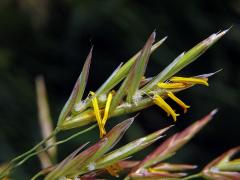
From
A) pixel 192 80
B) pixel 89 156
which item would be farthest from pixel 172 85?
pixel 89 156

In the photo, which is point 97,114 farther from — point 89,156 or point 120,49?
point 120,49

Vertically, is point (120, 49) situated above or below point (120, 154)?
above

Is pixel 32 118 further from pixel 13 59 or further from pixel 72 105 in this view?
pixel 72 105

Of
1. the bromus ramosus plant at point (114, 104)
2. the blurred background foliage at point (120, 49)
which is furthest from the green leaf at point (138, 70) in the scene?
the blurred background foliage at point (120, 49)

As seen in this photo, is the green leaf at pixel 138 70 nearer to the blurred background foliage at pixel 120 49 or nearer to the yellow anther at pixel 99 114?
the yellow anther at pixel 99 114

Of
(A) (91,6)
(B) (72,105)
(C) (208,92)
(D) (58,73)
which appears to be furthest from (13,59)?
(B) (72,105)

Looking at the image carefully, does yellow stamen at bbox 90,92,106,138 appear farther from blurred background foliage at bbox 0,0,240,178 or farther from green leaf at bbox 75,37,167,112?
blurred background foliage at bbox 0,0,240,178

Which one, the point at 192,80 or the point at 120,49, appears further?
the point at 120,49

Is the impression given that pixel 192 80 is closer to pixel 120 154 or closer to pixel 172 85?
pixel 172 85
